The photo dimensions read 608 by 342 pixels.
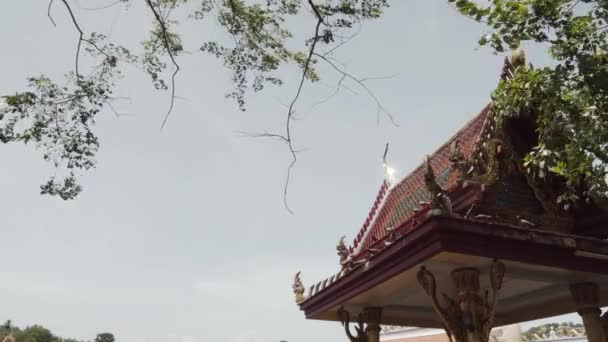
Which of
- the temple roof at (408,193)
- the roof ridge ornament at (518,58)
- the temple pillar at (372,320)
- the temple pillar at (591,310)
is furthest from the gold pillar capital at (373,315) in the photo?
the roof ridge ornament at (518,58)

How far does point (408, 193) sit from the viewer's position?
38.8 feet

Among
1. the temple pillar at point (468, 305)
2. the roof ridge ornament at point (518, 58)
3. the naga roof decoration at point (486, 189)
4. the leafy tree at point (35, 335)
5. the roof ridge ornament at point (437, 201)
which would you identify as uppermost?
the leafy tree at point (35, 335)

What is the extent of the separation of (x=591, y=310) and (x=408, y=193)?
4.57m

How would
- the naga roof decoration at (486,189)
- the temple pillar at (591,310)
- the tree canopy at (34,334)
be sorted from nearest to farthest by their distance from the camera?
1. the naga roof decoration at (486,189)
2. the temple pillar at (591,310)
3. the tree canopy at (34,334)

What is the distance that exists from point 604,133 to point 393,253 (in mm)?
3081

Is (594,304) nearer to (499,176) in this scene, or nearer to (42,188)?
(499,176)

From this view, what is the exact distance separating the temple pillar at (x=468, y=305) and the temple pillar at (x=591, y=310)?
6.92 ft

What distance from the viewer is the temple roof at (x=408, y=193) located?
31.9 ft

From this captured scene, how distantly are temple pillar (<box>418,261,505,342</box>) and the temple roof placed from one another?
5.65 feet

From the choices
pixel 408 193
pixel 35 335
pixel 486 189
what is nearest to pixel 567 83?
pixel 486 189

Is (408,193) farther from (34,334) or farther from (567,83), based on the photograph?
(34,334)

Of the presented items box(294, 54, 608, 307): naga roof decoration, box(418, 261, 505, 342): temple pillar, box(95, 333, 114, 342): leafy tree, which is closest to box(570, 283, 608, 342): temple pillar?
box(294, 54, 608, 307): naga roof decoration

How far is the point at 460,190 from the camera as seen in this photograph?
7844 mm

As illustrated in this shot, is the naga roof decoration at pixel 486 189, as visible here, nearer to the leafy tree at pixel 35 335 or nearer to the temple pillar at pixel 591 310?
the temple pillar at pixel 591 310
